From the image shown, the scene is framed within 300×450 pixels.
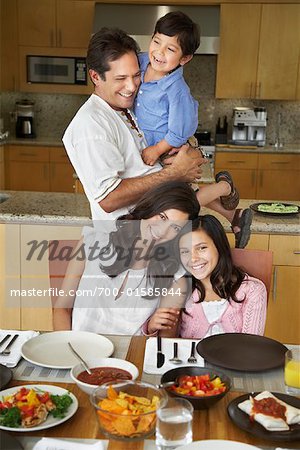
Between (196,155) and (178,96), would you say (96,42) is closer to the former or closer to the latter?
(178,96)

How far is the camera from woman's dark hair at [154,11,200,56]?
2.11m

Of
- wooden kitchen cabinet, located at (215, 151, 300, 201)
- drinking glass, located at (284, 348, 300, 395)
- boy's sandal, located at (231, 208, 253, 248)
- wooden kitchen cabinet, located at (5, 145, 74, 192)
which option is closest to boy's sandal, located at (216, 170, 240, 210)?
boy's sandal, located at (231, 208, 253, 248)

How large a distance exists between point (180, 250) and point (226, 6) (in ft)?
10.8

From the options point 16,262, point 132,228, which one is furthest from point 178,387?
point 16,262

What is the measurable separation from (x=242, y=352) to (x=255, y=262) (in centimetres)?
46

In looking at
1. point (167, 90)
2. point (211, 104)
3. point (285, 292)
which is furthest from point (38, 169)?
point (167, 90)

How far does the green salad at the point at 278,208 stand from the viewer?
8.83 ft

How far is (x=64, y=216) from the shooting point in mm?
2602

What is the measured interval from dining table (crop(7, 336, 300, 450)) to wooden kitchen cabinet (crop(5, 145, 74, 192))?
147 inches

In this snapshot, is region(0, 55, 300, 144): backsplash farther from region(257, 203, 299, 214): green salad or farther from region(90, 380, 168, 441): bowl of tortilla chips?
region(90, 380, 168, 441): bowl of tortilla chips

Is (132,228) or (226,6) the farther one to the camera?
(226,6)

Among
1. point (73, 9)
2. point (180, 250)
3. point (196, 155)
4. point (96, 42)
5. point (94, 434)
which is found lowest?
point (94, 434)

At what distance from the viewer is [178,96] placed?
86.0 inches

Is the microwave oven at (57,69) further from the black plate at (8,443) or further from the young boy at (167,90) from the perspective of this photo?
the black plate at (8,443)
